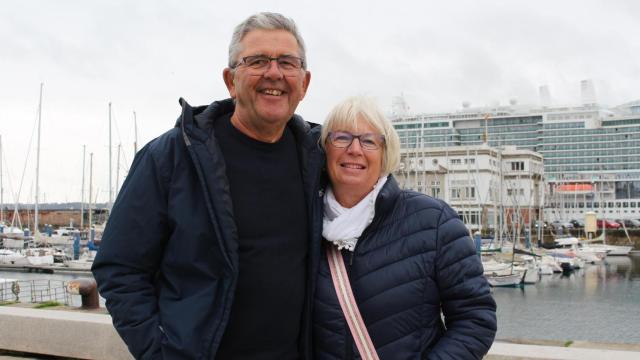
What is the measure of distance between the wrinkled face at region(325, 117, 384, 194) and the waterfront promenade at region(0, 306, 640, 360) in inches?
75.0

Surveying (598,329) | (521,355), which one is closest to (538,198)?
(598,329)

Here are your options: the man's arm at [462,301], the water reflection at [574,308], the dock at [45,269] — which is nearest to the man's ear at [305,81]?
the man's arm at [462,301]

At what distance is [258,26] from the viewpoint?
95.2 inches

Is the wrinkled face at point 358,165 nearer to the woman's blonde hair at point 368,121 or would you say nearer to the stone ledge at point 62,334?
the woman's blonde hair at point 368,121

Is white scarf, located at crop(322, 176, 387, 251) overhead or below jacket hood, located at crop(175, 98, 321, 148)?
below

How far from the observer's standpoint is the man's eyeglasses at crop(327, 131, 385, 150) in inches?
98.0

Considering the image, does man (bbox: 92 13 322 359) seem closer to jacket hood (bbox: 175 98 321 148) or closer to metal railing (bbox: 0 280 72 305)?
jacket hood (bbox: 175 98 321 148)

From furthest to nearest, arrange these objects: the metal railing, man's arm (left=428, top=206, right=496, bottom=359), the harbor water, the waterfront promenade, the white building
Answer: the white building, the harbor water, the metal railing, the waterfront promenade, man's arm (left=428, top=206, right=496, bottom=359)

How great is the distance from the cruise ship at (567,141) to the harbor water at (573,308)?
4723 centimetres

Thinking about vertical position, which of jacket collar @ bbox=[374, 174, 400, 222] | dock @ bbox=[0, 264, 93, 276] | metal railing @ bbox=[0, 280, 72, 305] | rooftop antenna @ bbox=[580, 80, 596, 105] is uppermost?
rooftop antenna @ bbox=[580, 80, 596, 105]

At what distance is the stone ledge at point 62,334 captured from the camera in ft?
14.8

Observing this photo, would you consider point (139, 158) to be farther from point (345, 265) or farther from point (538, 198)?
point (538, 198)

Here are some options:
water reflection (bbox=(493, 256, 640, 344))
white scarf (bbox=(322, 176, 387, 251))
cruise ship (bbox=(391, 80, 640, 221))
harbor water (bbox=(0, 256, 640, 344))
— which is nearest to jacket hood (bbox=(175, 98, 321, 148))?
white scarf (bbox=(322, 176, 387, 251))

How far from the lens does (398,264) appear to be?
2.39 m
